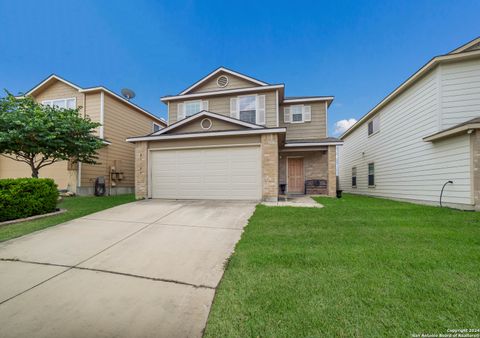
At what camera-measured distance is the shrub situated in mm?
5238

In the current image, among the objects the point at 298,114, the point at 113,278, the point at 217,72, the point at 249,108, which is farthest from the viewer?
the point at 298,114

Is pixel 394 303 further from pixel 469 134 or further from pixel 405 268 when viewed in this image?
pixel 469 134

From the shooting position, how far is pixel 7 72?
13.9 m

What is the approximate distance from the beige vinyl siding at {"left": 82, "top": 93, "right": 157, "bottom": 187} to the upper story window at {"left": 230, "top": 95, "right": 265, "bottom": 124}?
739cm

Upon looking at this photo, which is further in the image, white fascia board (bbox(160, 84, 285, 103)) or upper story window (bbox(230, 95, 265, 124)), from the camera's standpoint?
upper story window (bbox(230, 95, 265, 124))

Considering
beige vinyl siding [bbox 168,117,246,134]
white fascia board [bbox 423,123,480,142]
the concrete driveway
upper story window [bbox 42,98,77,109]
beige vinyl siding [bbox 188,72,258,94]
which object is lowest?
the concrete driveway

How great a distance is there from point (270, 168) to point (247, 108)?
5145 mm

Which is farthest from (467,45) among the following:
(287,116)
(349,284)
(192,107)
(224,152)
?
(192,107)

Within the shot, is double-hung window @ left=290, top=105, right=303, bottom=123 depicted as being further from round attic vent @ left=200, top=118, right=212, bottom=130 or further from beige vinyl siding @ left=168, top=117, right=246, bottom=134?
round attic vent @ left=200, top=118, right=212, bottom=130

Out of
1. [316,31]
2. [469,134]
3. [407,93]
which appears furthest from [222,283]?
[316,31]

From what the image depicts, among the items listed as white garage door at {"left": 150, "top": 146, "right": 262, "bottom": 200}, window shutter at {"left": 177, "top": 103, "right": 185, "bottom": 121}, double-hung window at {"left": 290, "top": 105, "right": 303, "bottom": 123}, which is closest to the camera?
white garage door at {"left": 150, "top": 146, "right": 262, "bottom": 200}

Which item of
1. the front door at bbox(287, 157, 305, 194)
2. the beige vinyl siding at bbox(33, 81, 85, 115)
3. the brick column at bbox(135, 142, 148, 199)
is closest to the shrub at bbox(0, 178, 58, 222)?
the brick column at bbox(135, 142, 148, 199)

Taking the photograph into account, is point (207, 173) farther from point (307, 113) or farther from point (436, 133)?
point (436, 133)

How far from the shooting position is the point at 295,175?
13164mm
